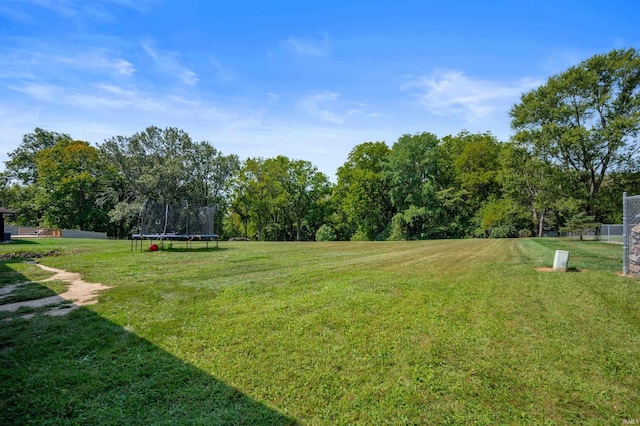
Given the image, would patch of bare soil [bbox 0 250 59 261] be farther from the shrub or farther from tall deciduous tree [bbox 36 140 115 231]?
the shrub

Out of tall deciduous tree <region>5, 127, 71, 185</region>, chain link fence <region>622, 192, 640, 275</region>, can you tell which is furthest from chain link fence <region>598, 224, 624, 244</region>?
tall deciduous tree <region>5, 127, 71, 185</region>

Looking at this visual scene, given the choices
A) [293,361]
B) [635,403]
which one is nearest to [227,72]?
[293,361]

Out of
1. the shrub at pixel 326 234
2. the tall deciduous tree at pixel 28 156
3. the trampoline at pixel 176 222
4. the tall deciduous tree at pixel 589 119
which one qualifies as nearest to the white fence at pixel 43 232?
the tall deciduous tree at pixel 28 156

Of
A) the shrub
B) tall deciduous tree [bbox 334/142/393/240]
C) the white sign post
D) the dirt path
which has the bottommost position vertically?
the shrub

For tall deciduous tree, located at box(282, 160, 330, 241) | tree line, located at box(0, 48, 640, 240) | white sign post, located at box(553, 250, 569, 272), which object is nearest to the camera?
white sign post, located at box(553, 250, 569, 272)

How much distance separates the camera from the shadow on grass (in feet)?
6.59

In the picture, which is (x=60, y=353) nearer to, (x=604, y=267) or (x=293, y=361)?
(x=293, y=361)

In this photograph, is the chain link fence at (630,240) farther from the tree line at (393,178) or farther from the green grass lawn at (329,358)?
the tree line at (393,178)

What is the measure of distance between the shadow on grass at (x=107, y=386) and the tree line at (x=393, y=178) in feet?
83.4

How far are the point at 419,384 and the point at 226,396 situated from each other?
4.97 feet

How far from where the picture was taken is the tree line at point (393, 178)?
21.2 m

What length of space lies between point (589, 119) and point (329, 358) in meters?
28.2

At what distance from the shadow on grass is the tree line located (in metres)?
25.4

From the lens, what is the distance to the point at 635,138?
20.2 m
